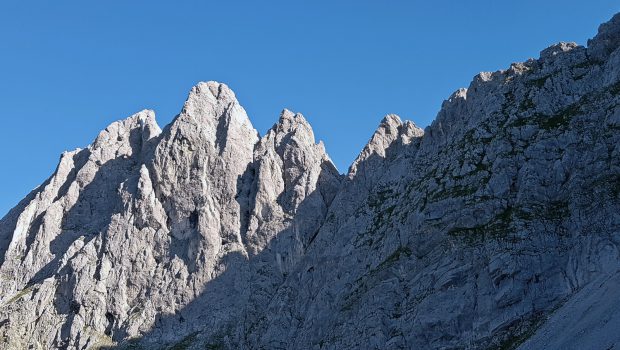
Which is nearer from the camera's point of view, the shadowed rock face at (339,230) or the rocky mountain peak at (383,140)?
the shadowed rock face at (339,230)

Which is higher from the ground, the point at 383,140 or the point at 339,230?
the point at 383,140

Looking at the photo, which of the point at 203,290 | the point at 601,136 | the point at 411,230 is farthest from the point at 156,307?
the point at 601,136

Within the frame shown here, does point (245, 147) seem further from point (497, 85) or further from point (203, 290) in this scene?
point (497, 85)

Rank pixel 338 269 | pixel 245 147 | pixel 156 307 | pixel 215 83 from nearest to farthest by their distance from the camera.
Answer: pixel 338 269
pixel 156 307
pixel 245 147
pixel 215 83

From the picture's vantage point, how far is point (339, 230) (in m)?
132

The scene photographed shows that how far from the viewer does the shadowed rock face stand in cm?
9400

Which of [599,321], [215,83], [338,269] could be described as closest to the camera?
[599,321]

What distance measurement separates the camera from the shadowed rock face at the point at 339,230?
94.0 metres

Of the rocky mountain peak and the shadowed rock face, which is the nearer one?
the shadowed rock face

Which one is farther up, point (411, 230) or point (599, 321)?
point (411, 230)

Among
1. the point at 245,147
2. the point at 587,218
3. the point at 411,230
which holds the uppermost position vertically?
the point at 245,147

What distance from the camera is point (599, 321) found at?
73438 millimetres

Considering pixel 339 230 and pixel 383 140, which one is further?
pixel 383 140

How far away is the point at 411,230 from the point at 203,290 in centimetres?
4950
